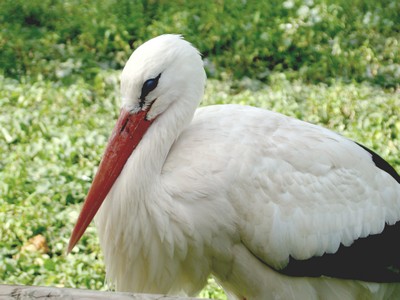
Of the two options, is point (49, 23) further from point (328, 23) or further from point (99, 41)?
point (328, 23)

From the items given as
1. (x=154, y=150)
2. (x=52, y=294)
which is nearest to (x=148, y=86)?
(x=154, y=150)

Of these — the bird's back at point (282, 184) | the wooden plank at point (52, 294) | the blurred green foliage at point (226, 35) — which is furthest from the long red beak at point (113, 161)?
the blurred green foliage at point (226, 35)

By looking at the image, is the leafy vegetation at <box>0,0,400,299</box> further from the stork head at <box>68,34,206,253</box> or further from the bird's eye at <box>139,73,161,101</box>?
the bird's eye at <box>139,73,161,101</box>

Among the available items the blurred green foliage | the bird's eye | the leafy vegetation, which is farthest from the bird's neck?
the blurred green foliage

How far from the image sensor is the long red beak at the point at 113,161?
9.70ft

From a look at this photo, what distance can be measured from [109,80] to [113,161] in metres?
2.70

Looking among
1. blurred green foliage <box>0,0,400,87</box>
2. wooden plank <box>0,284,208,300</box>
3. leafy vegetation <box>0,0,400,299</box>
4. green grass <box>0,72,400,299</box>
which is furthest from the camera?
blurred green foliage <box>0,0,400,87</box>

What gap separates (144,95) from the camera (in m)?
2.98

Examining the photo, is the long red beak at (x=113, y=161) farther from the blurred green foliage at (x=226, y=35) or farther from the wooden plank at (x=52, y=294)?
the blurred green foliage at (x=226, y=35)

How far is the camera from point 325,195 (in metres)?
3.05

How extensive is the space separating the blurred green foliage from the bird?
8.89 feet

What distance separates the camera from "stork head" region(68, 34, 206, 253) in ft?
9.65

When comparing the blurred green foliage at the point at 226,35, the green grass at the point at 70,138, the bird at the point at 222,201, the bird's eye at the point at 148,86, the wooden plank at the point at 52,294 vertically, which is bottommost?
the green grass at the point at 70,138

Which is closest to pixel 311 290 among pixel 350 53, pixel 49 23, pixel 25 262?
pixel 25 262
